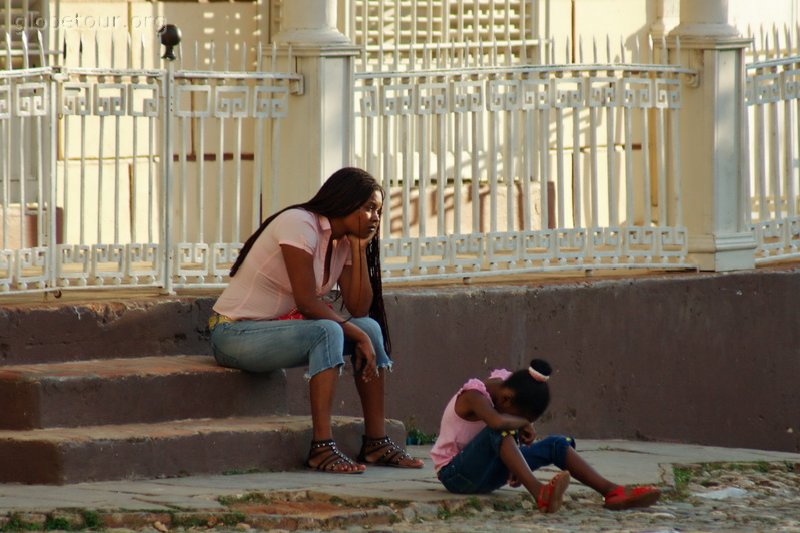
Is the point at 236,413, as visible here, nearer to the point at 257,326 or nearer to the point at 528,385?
the point at 257,326

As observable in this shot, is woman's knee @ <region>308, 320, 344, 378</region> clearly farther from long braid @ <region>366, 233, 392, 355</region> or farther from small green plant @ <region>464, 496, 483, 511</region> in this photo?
small green plant @ <region>464, 496, 483, 511</region>

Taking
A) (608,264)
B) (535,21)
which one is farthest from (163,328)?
(535,21)

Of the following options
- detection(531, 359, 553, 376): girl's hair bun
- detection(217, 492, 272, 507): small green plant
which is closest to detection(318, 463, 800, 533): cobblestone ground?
detection(217, 492, 272, 507): small green plant

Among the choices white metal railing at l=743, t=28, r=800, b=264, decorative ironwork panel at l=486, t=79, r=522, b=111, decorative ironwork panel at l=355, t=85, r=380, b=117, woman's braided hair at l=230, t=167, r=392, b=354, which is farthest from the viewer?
white metal railing at l=743, t=28, r=800, b=264

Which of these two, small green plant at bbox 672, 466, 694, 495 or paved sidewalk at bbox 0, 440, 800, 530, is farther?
small green plant at bbox 672, 466, 694, 495

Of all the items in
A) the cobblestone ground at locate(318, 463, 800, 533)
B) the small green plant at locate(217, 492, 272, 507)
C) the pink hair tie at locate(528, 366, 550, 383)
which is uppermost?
the pink hair tie at locate(528, 366, 550, 383)

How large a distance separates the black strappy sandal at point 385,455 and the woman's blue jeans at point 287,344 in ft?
1.08

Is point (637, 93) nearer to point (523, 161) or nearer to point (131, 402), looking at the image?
point (523, 161)

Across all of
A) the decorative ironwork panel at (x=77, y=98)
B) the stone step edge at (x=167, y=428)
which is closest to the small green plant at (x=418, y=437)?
the stone step edge at (x=167, y=428)

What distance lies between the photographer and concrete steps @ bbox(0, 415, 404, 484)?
6551 mm

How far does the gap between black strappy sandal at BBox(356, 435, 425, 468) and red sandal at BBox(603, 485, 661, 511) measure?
1021 millimetres

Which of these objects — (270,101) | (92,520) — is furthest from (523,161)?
(92,520)

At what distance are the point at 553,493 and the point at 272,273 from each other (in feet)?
5.30

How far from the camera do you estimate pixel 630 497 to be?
6465 mm
